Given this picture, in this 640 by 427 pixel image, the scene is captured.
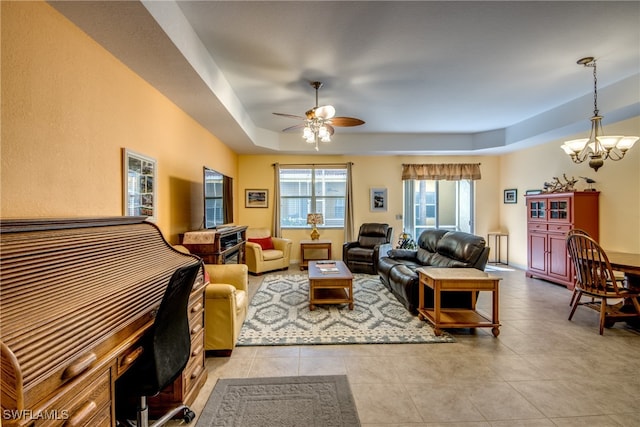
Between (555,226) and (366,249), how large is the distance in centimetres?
316

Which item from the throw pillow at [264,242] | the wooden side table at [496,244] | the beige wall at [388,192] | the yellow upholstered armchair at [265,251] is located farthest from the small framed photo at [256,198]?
the wooden side table at [496,244]

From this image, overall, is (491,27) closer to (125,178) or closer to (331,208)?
(125,178)

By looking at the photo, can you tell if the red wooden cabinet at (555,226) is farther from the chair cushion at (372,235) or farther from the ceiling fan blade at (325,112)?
the ceiling fan blade at (325,112)

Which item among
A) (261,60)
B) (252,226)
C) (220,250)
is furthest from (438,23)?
(252,226)

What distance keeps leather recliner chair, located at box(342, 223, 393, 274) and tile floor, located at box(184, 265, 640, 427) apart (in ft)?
8.00

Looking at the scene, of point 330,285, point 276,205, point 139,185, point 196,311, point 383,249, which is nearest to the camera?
point 196,311

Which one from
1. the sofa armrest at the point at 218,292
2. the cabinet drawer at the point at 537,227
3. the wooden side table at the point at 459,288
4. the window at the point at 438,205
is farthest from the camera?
the window at the point at 438,205

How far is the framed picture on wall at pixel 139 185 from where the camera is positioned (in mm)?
2375

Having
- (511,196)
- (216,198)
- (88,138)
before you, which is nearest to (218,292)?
(88,138)

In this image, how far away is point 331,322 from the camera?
3.25 metres

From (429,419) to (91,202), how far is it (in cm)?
269

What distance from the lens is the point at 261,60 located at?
2.93 m

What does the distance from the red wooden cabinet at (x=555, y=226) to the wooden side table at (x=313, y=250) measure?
12.4 feet

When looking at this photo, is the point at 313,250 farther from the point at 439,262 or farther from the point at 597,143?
the point at 597,143
